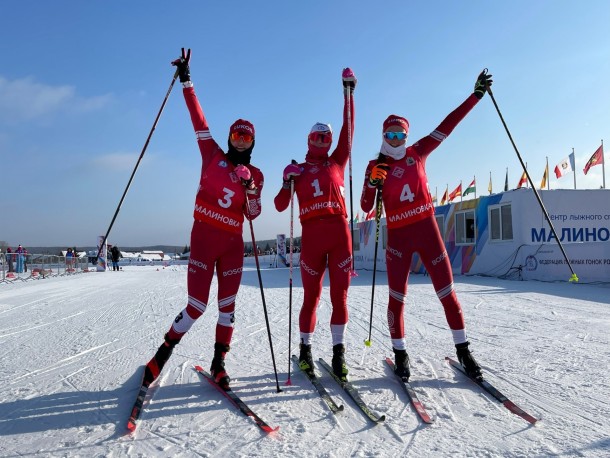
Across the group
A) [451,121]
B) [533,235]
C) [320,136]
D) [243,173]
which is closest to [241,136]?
[243,173]

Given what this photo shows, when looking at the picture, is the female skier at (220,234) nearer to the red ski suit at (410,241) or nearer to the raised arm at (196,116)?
the raised arm at (196,116)

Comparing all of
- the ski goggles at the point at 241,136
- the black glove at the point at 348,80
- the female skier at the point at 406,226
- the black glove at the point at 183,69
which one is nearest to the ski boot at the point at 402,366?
the female skier at the point at 406,226

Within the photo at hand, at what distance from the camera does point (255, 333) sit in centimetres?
532

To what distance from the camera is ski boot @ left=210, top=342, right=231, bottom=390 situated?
3.22m

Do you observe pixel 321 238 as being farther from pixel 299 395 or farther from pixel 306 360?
pixel 299 395

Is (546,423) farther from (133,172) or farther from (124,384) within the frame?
(133,172)

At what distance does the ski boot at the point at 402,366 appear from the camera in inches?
130

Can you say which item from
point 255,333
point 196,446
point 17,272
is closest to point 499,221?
point 255,333

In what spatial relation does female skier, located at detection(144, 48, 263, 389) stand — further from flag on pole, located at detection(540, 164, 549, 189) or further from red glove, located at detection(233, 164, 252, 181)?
flag on pole, located at detection(540, 164, 549, 189)

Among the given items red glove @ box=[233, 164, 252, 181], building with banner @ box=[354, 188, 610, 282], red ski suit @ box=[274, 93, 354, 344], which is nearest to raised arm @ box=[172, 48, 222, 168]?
red glove @ box=[233, 164, 252, 181]

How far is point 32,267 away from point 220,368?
19048 mm

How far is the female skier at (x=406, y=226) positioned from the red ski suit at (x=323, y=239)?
0.34m

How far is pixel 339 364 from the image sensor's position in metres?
3.42

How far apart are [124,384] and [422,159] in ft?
10.2
